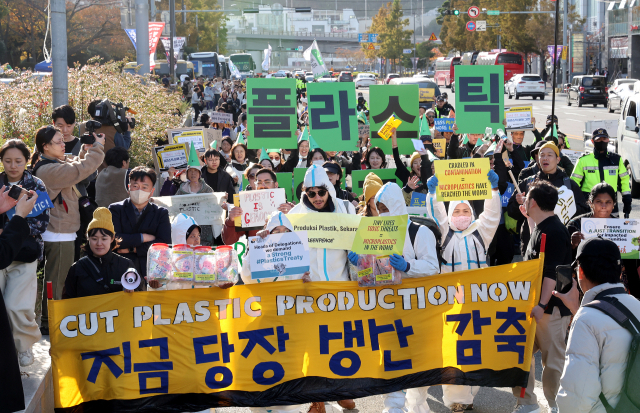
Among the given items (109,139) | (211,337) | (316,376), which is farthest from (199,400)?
(109,139)

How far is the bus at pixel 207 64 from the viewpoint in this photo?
173ft

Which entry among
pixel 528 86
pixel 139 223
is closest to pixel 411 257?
pixel 139 223

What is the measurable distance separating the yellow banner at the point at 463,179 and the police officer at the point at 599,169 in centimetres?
334

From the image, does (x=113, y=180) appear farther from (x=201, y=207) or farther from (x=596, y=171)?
(x=596, y=171)

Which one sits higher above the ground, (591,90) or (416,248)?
(591,90)

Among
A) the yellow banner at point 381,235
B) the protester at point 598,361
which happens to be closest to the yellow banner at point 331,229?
the yellow banner at point 381,235

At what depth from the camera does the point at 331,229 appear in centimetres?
505

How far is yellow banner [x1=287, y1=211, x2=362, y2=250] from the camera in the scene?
503 cm

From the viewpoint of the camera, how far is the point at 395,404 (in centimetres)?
497

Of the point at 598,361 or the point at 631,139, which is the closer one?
the point at 598,361

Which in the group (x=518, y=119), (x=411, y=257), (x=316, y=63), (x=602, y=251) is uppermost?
(x=316, y=63)

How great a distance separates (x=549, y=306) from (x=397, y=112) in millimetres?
5281

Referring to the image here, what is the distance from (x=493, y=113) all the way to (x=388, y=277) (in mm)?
5120

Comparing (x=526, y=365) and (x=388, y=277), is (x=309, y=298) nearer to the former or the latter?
(x=388, y=277)
